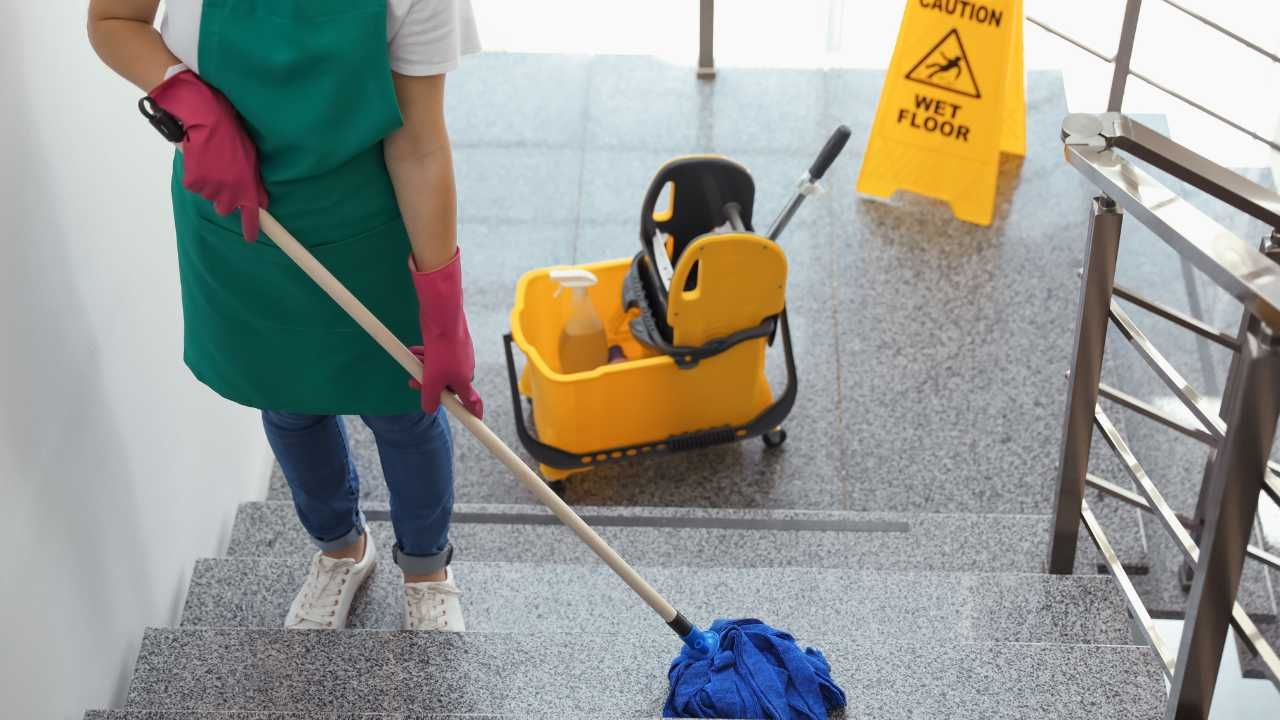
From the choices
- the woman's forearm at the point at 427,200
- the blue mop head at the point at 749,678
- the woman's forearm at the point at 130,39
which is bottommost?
the blue mop head at the point at 749,678

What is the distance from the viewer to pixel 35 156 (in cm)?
157

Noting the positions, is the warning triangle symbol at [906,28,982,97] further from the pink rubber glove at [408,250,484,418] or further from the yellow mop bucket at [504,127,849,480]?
the pink rubber glove at [408,250,484,418]

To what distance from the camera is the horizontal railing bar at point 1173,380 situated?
144cm

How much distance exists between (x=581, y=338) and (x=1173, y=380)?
1283 mm

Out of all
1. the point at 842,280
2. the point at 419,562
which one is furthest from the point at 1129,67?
the point at 419,562

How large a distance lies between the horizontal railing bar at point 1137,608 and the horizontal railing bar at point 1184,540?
98 millimetres

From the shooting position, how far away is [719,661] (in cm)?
167

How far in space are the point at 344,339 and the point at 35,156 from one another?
0.42 metres

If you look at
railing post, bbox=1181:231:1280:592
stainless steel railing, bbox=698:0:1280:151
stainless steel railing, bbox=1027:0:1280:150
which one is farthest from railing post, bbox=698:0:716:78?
railing post, bbox=1181:231:1280:592

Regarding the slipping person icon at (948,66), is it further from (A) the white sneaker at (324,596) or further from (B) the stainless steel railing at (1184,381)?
(A) the white sneaker at (324,596)

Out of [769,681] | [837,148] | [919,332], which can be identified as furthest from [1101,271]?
[919,332]

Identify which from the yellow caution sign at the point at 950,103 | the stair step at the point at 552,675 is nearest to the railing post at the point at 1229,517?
the stair step at the point at 552,675

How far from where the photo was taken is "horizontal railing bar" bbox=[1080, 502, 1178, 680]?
1.64 metres

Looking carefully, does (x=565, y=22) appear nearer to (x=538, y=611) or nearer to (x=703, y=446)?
(x=703, y=446)
